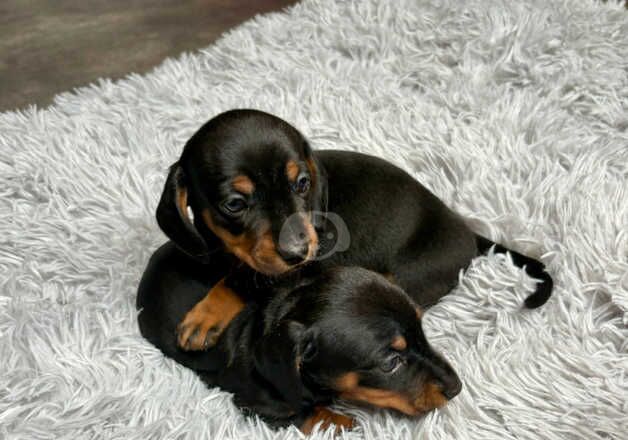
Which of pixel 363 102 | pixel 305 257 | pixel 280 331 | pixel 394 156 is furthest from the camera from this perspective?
pixel 363 102

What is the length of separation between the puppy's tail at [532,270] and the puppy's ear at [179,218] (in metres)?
1.16

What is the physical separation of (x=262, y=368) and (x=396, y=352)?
1.41 ft

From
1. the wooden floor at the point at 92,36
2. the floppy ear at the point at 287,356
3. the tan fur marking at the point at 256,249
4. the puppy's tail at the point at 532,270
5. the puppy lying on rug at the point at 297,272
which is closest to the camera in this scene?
the floppy ear at the point at 287,356

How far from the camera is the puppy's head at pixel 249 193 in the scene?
2.27m

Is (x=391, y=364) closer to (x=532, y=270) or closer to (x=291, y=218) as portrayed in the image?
(x=291, y=218)

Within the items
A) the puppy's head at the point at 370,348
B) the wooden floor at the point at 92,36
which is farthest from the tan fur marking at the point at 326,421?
the wooden floor at the point at 92,36

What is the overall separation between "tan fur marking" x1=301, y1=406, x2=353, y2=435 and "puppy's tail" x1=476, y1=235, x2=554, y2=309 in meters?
0.81

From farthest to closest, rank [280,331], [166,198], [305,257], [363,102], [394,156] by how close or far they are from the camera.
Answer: [363,102] → [394,156] → [166,198] → [305,257] → [280,331]

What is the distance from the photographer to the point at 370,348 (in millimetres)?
2131

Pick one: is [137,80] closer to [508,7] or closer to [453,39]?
[453,39]

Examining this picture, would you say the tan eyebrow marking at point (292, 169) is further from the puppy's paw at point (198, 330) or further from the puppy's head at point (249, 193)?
the puppy's paw at point (198, 330)

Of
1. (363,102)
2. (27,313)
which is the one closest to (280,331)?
(27,313)

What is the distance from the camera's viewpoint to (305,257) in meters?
2.25

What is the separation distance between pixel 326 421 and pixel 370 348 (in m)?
0.35
